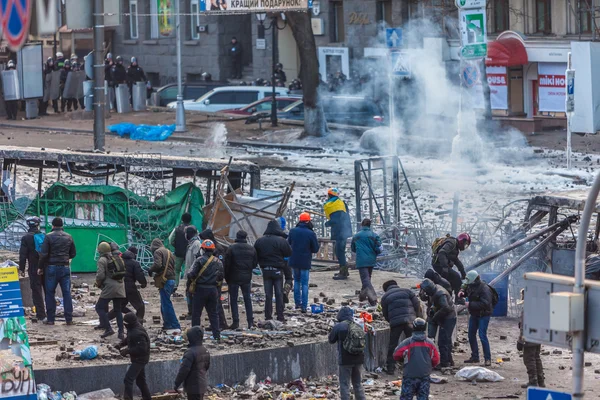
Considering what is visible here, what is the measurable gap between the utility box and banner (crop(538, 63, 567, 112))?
29831 mm

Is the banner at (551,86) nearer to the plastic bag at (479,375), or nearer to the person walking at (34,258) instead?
the plastic bag at (479,375)

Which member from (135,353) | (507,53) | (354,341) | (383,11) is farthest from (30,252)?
(383,11)

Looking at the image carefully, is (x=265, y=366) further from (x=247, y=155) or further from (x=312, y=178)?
(x=247, y=155)

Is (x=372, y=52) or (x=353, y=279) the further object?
(x=372, y=52)

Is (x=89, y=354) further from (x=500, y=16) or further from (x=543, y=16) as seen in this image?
(x=500, y=16)

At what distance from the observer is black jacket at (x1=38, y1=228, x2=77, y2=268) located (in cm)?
1659

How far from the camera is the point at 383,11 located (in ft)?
149

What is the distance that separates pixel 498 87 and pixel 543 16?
252 centimetres

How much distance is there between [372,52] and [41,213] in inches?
1009

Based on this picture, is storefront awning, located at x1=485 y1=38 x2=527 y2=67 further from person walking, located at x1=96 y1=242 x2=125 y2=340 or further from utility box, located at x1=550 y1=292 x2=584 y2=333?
utility box, located at x1=550 y1=292 x2=584 y2=333

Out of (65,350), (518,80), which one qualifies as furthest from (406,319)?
(518,80)

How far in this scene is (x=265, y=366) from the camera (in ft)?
50.3

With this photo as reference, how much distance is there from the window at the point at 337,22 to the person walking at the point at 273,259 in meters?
31.9

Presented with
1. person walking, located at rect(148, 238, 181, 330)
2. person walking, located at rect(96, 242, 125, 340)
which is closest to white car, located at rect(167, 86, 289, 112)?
person walking, located at rect(148, 238, 181, 330)
